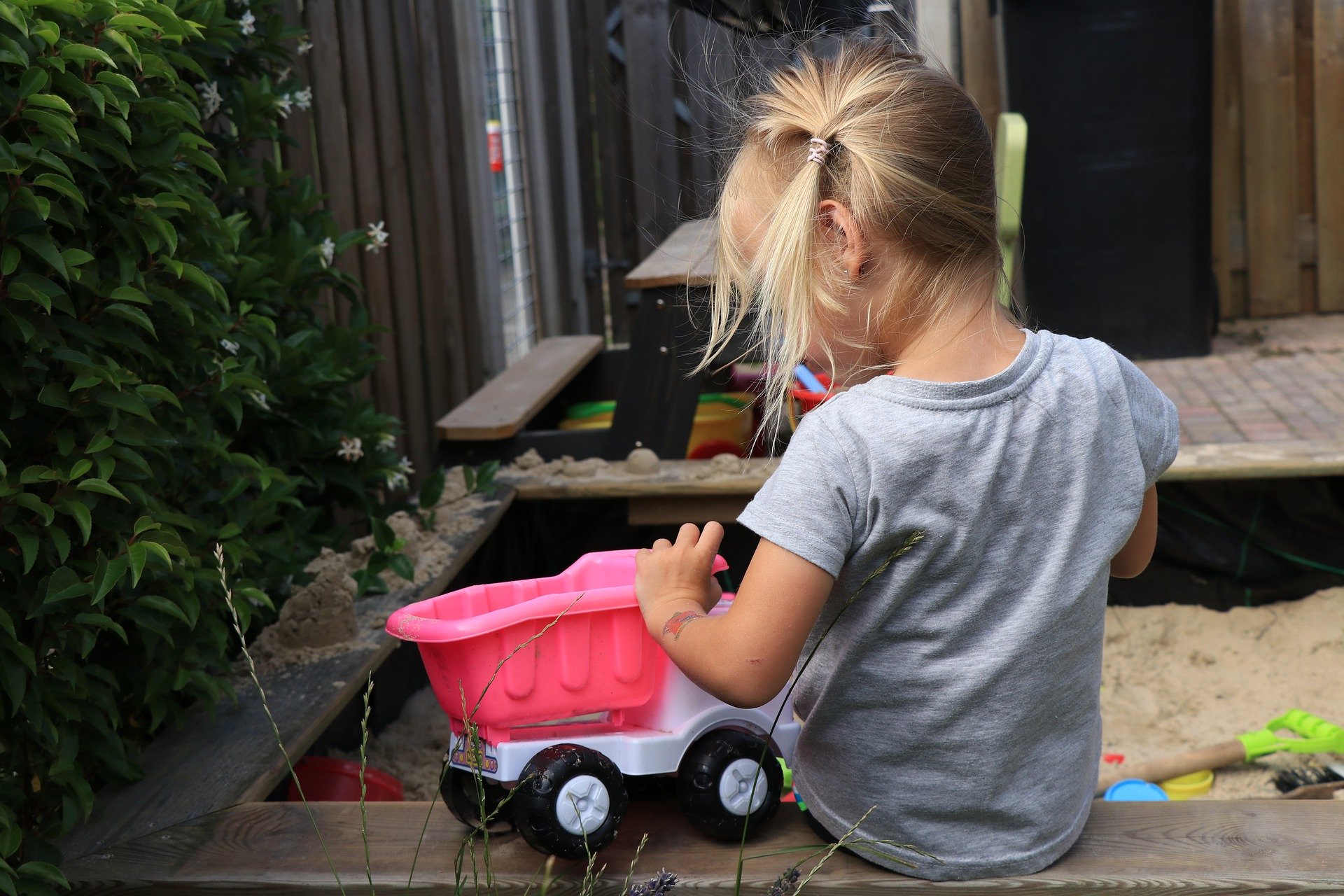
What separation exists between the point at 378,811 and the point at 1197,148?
5.08 meters

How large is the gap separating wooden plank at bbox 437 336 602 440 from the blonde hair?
97.1 inches

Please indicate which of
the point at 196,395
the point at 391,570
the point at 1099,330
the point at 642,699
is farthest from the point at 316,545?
the point at 1099,330

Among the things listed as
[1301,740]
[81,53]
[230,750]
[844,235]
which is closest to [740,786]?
[844,235]

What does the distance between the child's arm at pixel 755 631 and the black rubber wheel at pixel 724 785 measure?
10.6 inches

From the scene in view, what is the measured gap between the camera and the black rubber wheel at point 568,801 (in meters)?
1.47

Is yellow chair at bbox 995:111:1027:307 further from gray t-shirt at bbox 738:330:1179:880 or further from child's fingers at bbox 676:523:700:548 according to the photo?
child's fingers at bbox 676:523:700:548

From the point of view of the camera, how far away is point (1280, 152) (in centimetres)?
654

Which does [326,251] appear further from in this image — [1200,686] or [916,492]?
[1200,686]

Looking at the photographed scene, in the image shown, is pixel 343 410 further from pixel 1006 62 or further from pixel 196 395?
pixel 1006 62

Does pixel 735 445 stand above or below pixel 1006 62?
below

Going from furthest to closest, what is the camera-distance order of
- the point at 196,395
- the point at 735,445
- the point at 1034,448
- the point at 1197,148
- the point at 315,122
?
the point at 1197,148 < the point at 735,445 < the point at 315,122 < the point at 196,395 < the point at 1034,448

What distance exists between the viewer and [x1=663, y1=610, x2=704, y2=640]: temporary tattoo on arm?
1.34 m

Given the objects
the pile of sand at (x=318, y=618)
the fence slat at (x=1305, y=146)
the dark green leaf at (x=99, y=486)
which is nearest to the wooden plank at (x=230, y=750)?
the pile of sand at (x=318, y=618)

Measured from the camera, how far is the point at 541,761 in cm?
149
